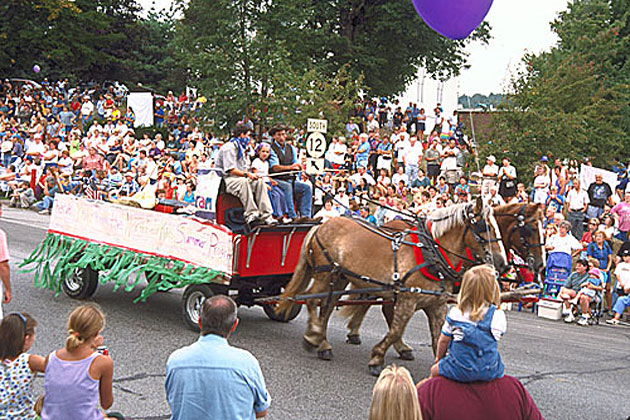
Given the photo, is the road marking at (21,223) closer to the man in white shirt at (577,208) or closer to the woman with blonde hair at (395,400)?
the man in white shirt at (577,208)

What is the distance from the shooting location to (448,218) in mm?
7633

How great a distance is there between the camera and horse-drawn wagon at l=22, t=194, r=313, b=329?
8766 millimetres

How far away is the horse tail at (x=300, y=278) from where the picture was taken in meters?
8.67

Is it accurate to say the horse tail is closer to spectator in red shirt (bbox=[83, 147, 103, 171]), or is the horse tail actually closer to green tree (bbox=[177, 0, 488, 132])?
spectator in red shirt (bbox=[83, 147, 103, 171])

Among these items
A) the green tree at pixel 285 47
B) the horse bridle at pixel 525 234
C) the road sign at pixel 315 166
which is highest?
the green tree at pixel 285 47

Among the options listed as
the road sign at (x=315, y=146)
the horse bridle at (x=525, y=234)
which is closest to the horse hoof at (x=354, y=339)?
the horse bridle at (x=525, y=234)

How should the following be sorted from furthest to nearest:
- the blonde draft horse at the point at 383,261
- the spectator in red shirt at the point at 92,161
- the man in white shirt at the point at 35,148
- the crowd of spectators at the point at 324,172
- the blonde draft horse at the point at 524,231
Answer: the man in white shirt at the point at 35,148 < the spectator in red shirt at the point at 92,161 < the crowd of spectators at the point at 324,172 < the blonde draft horse at the point at 524,231 < the blonde draft horse at the point at 383,261

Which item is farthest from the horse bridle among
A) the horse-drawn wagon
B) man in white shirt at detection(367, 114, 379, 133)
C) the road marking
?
man in white shirt at detection(367, 114, 379, 133)

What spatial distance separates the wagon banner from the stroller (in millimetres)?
7129

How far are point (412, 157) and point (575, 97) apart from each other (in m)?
6.29

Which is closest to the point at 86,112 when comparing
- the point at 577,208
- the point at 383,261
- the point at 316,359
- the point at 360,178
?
the point at 360,178

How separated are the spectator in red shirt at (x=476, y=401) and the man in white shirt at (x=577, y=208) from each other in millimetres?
13772

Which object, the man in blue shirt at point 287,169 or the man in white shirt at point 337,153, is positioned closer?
the man in blue shirt at point 287,169

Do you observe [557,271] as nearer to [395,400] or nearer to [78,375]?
[78,375]
